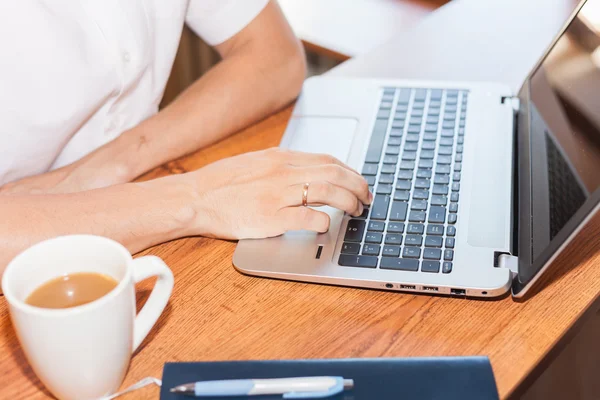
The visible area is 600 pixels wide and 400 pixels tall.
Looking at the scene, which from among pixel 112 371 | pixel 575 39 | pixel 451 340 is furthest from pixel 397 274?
pixel 575 39

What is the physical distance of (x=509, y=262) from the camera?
73cm

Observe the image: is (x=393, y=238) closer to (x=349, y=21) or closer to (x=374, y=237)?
(x=374, y=237)

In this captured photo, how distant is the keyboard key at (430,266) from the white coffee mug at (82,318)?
0.84ft

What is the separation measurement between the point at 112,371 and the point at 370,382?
0.72 feet

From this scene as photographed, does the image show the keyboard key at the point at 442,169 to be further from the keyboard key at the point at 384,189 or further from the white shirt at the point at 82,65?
the white shirt at the point at 82,65

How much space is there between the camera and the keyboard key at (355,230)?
77cm

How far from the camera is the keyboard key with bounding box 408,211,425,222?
79 centimetres

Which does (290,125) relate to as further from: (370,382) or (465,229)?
(370,382)

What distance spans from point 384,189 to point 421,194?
4cm

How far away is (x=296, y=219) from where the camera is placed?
0.78m

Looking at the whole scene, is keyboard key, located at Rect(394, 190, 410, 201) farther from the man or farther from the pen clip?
the pen clip

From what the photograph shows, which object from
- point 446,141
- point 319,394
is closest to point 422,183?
point 446,141

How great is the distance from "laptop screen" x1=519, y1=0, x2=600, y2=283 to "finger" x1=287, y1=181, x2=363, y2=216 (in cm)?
19

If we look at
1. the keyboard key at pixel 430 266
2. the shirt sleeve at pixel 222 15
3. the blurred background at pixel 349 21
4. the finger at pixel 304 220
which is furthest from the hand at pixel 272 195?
the blurred background at pixel 349 21
